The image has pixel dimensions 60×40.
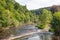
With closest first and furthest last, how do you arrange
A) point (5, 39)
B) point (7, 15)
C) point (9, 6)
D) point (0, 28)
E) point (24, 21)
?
point (5, 39), point (0, 28), point (7, 15), point (9, 6), point (24, 21)

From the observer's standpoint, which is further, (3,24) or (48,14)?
(48,14)

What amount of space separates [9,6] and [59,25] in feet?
102

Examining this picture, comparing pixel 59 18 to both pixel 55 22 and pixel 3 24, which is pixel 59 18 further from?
pixel 3 24

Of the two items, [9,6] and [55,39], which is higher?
[9,6]

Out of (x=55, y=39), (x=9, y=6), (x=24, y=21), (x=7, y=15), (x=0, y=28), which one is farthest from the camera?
(x=24, y=21)

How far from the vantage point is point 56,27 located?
52500 mm

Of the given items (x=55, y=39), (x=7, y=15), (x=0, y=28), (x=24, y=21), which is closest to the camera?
(x=55, y=39)

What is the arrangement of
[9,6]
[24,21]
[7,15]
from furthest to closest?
[24,21], [9,6], [7,15]

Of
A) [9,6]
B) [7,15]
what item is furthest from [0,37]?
[9,6]

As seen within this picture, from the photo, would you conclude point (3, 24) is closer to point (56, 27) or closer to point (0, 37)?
point (0, 37)

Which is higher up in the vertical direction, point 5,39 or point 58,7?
point 58,7

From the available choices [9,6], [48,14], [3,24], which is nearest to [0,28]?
[3,24]

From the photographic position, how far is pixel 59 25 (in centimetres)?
5172

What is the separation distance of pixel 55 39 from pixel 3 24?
1803cm
